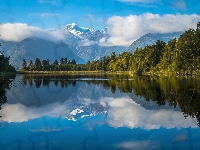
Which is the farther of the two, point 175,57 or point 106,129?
point 175,57

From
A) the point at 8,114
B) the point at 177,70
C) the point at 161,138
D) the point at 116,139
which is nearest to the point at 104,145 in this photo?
the point at 116,139

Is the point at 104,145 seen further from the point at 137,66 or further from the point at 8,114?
the point at 137,66

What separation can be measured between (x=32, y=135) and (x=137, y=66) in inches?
5378

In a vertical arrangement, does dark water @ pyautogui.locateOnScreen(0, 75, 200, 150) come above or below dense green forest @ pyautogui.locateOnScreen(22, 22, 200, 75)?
below

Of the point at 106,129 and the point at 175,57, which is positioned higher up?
the point at 175,57

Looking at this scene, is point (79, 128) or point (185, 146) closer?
point (185, 146)

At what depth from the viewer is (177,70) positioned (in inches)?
4213

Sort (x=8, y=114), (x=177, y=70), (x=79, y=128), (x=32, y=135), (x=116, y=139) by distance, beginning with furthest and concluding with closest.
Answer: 1. (x=177, y=70)
2. (x=8, y=114)
3. (x=79, y=128)
4. (x=32, y=135)
5. (x=116, y=139)

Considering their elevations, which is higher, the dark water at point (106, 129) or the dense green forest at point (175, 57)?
the dense green forest at point (175, 57)

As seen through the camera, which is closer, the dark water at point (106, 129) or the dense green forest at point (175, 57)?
the dark water at point (106, 129)

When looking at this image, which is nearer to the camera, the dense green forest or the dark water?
the dark water

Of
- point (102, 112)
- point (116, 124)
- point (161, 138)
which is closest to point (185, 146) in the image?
point (161, 138)

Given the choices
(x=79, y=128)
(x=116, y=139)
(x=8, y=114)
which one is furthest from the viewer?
(x=8, y=114)

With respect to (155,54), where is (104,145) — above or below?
below
